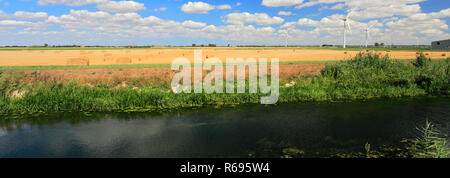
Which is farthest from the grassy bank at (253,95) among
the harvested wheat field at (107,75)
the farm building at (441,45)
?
the farm building at (441,45)

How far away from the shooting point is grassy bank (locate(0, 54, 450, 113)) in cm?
1892

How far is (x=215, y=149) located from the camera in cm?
1193

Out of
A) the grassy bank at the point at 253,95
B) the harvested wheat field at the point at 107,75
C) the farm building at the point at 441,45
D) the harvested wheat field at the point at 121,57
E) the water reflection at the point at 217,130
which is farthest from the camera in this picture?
the farm building at the point at 441,45

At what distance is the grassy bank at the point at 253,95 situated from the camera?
1892cm

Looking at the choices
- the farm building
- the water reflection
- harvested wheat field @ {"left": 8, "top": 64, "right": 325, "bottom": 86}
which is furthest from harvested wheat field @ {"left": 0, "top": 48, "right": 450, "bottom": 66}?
the farm building

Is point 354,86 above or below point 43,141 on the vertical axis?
above

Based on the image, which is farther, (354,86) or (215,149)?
(354,86)

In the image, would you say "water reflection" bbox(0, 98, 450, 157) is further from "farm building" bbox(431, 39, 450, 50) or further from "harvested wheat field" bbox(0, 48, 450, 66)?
"farm building" bbox(431, 39, 450, 50)

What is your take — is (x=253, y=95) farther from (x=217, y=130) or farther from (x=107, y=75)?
(x=107, y=75)

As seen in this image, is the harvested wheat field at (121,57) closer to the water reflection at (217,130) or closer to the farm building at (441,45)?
the water reflection at (217,130)
